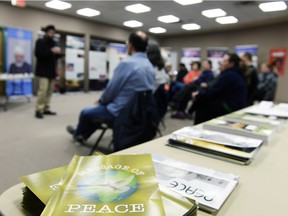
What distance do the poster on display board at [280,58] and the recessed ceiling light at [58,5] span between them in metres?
6.86

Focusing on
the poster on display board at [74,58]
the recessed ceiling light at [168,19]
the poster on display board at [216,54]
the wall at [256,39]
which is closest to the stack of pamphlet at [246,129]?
the recessed ceiling light at [168,19]

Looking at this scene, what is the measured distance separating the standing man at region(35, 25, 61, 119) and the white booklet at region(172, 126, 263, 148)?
3.57m

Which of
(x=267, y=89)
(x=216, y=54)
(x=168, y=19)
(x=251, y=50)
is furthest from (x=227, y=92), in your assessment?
(x=216, y=54)

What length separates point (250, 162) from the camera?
0.84 m

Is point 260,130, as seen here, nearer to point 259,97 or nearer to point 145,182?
point 145,182

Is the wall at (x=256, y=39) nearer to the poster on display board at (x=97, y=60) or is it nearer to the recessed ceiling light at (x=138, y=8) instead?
the poster on display board at (x=97, y=60)

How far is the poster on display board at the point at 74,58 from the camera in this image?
26.7 ft

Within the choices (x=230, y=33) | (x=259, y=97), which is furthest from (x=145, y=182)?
(x=230, y=33)

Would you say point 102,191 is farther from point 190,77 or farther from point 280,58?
point 280,58

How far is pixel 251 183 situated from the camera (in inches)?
26.7

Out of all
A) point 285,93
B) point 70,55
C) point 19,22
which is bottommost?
point 285,93

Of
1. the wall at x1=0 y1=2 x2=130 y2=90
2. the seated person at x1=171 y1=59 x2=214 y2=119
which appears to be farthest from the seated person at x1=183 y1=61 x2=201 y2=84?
the wall at x1=0 y1=2 x2=130 y2=90

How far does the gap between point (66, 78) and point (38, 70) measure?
415 cm

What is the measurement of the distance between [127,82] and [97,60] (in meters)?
7.35
